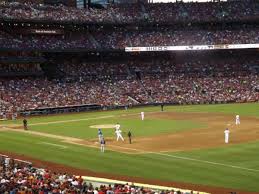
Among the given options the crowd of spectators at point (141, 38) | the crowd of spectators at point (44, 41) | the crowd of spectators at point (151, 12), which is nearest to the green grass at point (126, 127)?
the crowd of spectators at point (44, 41)

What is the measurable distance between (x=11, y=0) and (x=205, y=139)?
5585 centimetres

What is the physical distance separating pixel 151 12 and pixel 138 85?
652 inches

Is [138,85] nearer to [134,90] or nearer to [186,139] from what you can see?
[134,90]

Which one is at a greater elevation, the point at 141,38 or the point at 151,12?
the point at 151,12

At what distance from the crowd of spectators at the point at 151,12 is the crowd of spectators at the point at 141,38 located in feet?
9.17

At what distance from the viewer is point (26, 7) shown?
7881 cm

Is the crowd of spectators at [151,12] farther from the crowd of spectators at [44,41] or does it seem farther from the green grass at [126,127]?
the green grass at [126,127]

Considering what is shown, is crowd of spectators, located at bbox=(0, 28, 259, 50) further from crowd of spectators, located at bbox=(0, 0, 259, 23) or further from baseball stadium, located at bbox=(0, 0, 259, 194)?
crowd of spectators, located at bbox=(0, 0, 259, 23)

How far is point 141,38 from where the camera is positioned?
8638cm

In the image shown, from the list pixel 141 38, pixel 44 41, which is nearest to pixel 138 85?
pixel 141 38

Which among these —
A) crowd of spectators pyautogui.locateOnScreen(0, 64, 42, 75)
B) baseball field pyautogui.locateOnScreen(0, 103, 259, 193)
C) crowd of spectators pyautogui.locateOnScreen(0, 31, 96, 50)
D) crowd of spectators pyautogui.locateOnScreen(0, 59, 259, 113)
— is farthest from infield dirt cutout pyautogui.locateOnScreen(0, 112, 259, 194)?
crowd of spectators pyautogui.locateOnScreen(0, 31, 96, 50)

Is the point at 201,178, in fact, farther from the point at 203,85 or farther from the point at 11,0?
the point at 11,0

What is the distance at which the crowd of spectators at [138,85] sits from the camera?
70.1m

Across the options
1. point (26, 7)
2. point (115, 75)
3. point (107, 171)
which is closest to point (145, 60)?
point (115, 75)
